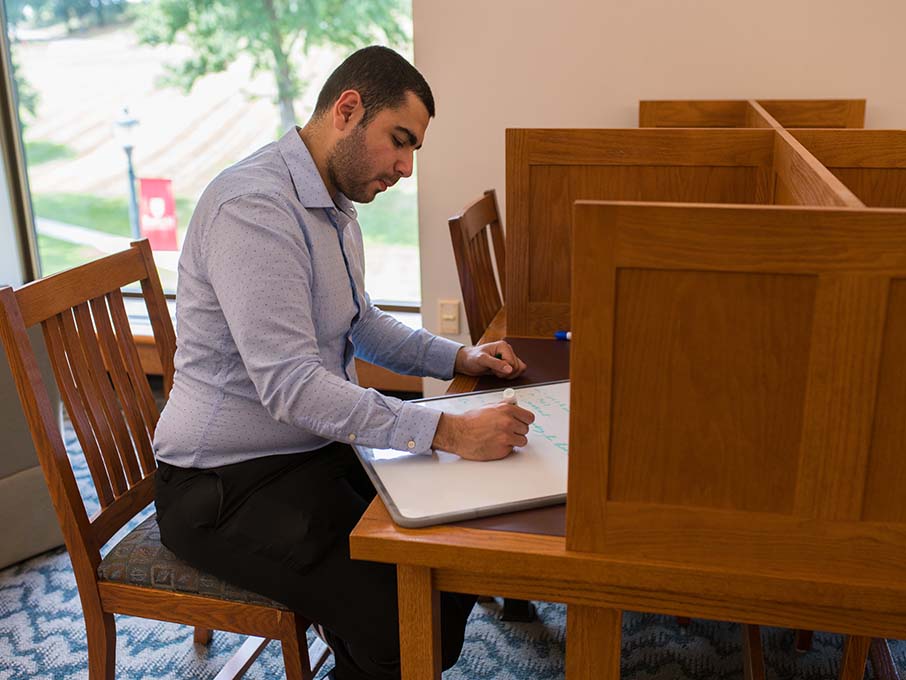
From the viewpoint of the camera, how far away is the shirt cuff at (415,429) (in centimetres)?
117

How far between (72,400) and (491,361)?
673 mm

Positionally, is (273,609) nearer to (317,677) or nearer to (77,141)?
(317,677)

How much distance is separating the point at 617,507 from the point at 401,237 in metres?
2.46

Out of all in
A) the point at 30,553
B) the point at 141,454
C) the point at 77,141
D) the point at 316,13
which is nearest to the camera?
the point at 141,454

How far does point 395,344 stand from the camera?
1627 mm

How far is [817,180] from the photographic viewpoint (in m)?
1.13

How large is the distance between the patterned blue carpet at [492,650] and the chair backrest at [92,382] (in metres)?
0.51

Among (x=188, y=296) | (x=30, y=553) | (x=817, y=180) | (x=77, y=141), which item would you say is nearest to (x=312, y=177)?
(x=188, y=296)

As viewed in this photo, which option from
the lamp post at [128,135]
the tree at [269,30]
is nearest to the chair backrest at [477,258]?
the tree at [269,30]

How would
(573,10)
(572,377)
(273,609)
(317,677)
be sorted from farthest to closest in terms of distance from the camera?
(573,10) → (317,677) → (273,609) → (572,377)

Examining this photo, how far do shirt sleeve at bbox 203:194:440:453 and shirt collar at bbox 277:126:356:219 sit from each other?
0.11 m

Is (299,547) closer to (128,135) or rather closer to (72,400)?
(72,400)

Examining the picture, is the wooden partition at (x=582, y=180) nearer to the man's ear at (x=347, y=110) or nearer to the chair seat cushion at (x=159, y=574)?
the man's ear at (x=347, y=110)

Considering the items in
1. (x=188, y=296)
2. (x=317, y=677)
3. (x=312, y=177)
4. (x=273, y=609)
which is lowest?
(x=317, y=677)
